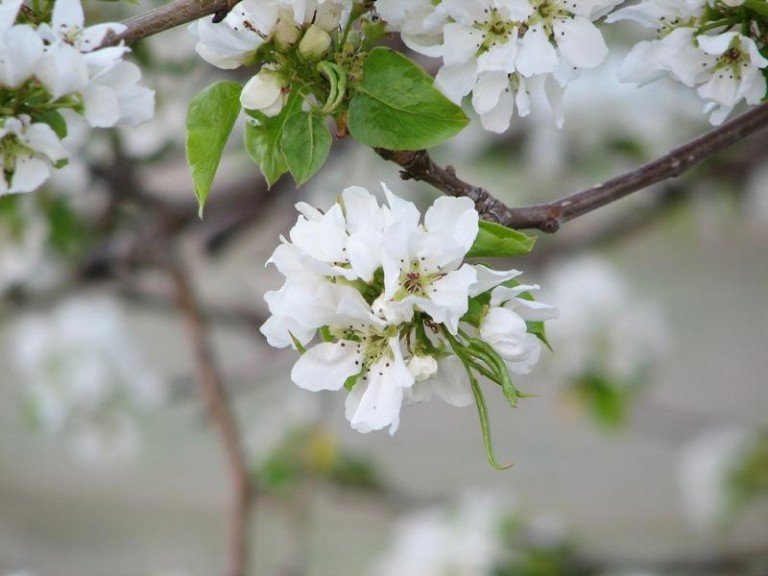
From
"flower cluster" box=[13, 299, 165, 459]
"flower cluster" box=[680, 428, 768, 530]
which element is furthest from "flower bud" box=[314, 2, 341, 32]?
"flower cluster" box=[680, 428, 768, 530]

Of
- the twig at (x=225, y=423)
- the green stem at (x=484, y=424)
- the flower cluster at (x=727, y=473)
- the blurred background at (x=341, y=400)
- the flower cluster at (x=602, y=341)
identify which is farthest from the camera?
the flower cluster at (x=727, y=473)

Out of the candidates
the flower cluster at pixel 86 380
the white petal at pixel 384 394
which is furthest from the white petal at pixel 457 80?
the flower cluster at pixel 86 380

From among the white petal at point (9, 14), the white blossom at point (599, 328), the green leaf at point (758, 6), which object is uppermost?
the green leaf at point (758, 6)

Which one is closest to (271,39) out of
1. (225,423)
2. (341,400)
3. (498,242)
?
(498,242)

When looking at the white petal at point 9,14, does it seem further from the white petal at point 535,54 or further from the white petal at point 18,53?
the white petal at point 535,54

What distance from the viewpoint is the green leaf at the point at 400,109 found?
1.32 feet

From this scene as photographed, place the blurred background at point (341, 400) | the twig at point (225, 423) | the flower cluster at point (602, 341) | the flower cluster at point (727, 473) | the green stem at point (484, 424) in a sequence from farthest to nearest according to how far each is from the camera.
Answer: the flower cluster at point (727, 473), the flower cluster at point (602, 341), the blurred background at point (341, 400), the twig at point (225, 423), the green stem at point (484, 424)

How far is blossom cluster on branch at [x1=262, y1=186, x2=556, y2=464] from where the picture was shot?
37 cm

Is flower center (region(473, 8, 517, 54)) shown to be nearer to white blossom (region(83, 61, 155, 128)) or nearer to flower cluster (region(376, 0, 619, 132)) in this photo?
flower cluster (region(376, 0, 619, 132))

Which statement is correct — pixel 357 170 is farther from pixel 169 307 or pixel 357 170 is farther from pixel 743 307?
pixel 743 307

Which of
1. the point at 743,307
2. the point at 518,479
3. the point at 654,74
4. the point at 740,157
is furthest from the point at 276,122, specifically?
the point at 743,307

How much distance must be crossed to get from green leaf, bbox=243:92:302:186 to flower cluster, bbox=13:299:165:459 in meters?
1.08

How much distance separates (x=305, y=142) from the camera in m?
0.42

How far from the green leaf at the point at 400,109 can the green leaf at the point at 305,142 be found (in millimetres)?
14
